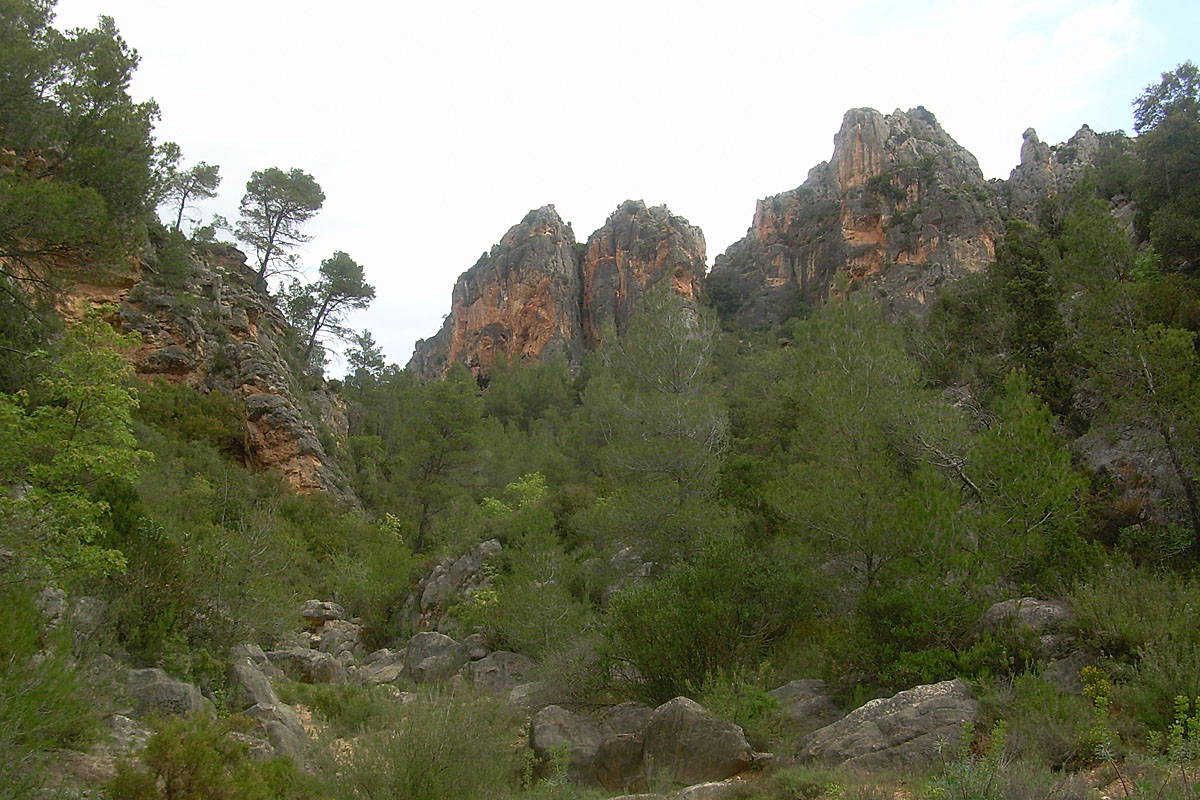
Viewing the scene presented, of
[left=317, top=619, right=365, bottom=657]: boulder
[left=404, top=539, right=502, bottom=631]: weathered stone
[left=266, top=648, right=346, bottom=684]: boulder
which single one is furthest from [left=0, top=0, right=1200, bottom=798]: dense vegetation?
[left=266, top=648, right=346, bottom=684]: boulder

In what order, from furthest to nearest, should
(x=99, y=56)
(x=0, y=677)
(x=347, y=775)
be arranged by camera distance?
(x=99, y=56) < (x=347, y=775) < (x=0, y=677)

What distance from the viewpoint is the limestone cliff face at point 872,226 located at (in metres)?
53.1

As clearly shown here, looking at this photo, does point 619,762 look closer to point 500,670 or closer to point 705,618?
point 705,618

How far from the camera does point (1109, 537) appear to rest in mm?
12273

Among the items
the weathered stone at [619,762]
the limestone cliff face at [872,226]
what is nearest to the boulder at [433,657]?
the weathered stone at [619,762]

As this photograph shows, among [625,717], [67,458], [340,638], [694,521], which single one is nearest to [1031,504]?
[694,521]

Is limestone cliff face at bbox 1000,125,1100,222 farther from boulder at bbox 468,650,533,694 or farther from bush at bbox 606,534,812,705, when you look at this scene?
boulder at bbox 468,650,533,694

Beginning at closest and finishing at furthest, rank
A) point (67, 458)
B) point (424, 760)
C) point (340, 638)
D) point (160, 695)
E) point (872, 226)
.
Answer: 1. point (424, 760)
2. point (67, 458)
3. point (160, 695)
4. point (340, 638)
5. point (872, 226)

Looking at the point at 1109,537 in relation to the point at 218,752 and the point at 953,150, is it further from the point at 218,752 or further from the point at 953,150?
the point at 953,150

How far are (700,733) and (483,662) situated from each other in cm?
775

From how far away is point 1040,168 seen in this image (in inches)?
2377

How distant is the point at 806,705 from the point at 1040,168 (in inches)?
2586

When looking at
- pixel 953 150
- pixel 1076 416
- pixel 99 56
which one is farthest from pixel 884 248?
pixel 99 56

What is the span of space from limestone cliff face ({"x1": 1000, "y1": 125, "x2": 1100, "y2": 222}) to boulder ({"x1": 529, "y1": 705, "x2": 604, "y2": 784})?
59961mm
